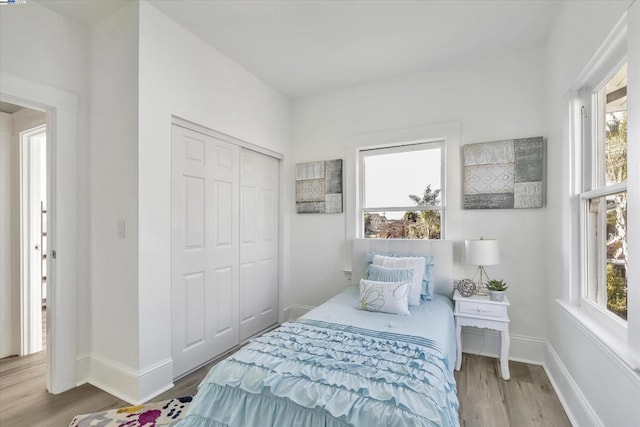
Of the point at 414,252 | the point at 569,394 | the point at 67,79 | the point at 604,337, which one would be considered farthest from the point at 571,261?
the point at 67,79

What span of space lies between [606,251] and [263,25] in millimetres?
2783

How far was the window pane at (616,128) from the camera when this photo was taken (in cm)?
155

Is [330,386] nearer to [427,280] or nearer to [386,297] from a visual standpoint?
[386,297]

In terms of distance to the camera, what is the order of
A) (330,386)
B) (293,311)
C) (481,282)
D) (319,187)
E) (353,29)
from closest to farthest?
(330,386) < (353,29) < (481,282) < (319,187) < (293,311)

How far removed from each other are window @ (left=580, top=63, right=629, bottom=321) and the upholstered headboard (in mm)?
1032

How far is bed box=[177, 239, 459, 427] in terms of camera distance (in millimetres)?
1231

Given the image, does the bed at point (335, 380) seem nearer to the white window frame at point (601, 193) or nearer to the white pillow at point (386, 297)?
the white pillow at point (386, 297)

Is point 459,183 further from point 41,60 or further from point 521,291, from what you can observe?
point 41,60

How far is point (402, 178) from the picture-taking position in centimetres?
329

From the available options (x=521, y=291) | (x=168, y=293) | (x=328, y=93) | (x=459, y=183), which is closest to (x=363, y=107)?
(x=328, y=93)

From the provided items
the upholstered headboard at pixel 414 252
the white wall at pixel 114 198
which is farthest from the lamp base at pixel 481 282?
the white wall at pixel 114 198

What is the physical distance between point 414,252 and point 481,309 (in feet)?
2.49

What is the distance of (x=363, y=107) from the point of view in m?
3.41

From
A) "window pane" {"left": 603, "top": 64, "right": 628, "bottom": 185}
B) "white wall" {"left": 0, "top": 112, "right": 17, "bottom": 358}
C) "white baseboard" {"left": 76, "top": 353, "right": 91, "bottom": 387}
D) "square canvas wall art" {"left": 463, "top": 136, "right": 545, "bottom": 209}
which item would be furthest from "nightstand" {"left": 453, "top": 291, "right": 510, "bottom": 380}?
"white wall" {"left": 0, "top": 112, "right": 17, "bottom": 358}
